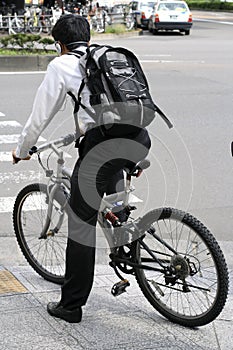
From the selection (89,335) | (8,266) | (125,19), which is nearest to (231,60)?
(125,19)

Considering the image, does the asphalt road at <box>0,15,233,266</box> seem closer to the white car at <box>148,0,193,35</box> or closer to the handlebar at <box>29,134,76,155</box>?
the handlebar at <box>29,134,76,155</box>

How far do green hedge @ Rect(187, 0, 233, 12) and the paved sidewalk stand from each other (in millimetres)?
50226

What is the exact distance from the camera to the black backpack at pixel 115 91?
12.5 ft

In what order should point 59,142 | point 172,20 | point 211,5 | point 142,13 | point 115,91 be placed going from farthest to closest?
1. point 211,5
2. point 142,13
3. point 172,20
4. point 59,142
5. point 115,91

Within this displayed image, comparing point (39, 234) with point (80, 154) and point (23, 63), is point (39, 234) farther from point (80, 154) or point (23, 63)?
point (23, 63)

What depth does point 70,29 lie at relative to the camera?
13.3ft

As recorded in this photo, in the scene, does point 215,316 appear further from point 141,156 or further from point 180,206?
point 180,206

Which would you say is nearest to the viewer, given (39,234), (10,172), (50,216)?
(50,216)

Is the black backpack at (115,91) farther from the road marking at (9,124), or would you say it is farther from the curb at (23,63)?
the curb at (23,63)

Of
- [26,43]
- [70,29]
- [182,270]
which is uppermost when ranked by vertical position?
[70,29]

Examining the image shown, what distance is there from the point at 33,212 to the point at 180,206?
99.1 inches

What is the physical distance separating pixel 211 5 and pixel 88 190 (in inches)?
2123

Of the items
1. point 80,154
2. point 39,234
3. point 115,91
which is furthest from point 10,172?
point 115,91

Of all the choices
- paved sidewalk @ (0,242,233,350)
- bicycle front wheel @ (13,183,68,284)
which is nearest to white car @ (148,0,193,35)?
bicycle front wheel @ (13,183,68,284)
